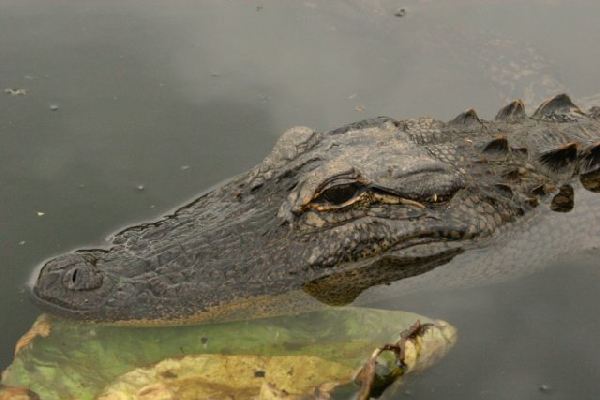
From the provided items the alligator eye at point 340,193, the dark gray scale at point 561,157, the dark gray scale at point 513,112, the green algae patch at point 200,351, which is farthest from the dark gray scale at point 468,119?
the green algae patch at point 200,351

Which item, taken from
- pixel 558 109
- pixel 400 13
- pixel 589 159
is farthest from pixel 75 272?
pixel 400 13

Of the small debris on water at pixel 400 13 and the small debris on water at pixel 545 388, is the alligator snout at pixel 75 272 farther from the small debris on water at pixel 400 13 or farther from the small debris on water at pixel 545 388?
the small debris on water at pixel 400 13

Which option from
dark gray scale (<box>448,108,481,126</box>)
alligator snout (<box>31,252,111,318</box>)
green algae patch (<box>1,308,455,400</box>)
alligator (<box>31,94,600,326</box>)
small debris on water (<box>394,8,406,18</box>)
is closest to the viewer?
green algae patch (<box>1,308,455,400</box>)

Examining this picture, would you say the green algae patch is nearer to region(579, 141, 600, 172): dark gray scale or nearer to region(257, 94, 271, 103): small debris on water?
region(579, 141, 600, 172): dark gray scale

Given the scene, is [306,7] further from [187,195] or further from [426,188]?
[426,188]

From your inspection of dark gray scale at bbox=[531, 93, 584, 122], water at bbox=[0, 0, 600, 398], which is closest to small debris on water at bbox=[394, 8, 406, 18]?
water at bbox=[0, 0, 600, 398]

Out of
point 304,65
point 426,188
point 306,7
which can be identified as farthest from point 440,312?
point 306,7
